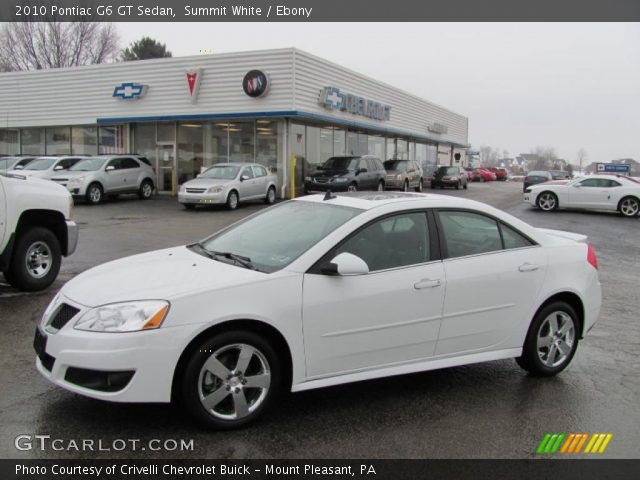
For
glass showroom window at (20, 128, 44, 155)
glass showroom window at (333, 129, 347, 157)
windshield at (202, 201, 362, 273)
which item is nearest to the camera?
windshield at (202, 201, 362, 273)

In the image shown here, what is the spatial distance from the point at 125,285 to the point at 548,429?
299 cm

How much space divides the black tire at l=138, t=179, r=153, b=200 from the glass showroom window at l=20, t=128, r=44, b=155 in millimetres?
10424

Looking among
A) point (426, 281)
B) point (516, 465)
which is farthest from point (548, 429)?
point (426, 281)

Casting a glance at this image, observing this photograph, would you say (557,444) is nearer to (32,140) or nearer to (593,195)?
(593,195)

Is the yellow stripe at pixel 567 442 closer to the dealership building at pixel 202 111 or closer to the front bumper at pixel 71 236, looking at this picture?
the front bumper at pixel 71 236

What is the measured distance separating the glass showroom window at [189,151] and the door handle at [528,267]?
909 inches

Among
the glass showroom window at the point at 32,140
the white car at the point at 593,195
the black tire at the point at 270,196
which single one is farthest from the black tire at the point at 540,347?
the glass showroom window at the point at 32,140

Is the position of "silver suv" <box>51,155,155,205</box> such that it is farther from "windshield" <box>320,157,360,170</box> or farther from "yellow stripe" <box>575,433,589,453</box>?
"yellow stripe" <box>575,433,589,453</box>

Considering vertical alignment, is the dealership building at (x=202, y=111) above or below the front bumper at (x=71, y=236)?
above

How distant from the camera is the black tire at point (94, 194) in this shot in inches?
824

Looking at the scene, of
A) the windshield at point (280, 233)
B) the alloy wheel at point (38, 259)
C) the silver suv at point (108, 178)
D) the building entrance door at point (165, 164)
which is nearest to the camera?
the windshield at point (280, 233)

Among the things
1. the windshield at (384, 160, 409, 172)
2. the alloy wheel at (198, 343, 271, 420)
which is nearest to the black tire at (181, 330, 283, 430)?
the alloy wheel at (198, 343, 271, 420)

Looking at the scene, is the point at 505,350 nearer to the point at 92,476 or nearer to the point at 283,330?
the point at 283,330

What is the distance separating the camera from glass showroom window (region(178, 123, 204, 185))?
26.7 metres
